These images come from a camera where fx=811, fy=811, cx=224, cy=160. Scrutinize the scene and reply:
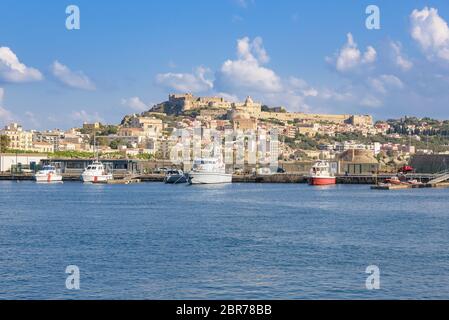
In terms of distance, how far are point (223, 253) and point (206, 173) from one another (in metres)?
48.2

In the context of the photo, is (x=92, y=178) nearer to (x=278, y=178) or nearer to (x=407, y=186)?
(x=278, y=178)

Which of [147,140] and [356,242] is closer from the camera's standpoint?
[356,242]

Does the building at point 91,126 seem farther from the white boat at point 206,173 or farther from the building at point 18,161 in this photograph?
the white boat at point 206,173

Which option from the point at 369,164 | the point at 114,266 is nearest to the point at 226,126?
the point at 369,164

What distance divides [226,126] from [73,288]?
421 feet

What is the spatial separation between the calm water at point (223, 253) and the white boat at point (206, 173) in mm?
33860

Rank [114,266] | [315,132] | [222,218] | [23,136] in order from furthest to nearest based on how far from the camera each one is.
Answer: [315,132] < [23,136] < [222,218] < [114,266]

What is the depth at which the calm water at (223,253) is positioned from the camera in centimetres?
1338

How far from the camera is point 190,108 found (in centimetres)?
16600

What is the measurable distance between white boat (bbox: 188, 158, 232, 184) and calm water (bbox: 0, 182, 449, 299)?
33.9 meters

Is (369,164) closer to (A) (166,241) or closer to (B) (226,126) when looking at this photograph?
(B) (226,126)

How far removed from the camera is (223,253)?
1794cm

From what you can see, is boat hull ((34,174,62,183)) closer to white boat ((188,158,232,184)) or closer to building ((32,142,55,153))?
white boat ((188,158,232,184))

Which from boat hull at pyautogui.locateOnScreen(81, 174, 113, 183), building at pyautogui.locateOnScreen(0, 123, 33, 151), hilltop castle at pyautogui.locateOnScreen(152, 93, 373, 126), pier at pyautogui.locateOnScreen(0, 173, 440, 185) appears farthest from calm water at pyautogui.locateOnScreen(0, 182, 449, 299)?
hilltop castle at pyautogui.locateOnScreen(152, 93, 373, 126)
